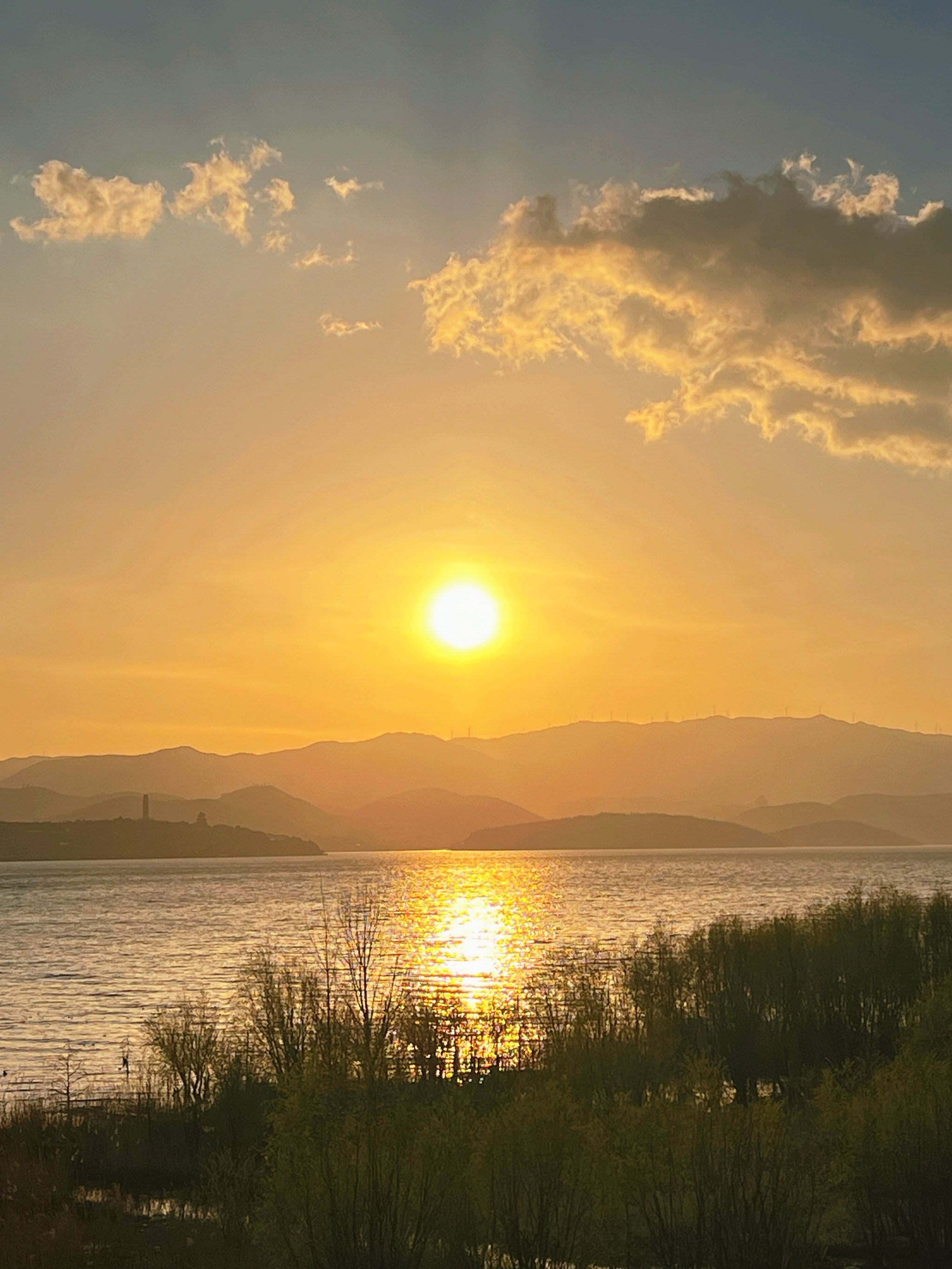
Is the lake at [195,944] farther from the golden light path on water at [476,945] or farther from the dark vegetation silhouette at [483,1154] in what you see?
the dark vegetation silhouette at [483,1154]

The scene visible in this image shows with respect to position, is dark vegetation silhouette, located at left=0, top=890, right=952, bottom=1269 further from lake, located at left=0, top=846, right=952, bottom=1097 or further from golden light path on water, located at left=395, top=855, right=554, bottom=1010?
golden light path on water, located at left=395, top=855, right=554, bottom=1010

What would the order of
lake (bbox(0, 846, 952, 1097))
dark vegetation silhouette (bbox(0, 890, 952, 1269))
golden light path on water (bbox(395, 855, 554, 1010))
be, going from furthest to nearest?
golden light path on water (bbox(395, 855, 554, 1010))
lake (bbox(0, 846, 952, 1097))
dark vegetation silhouette (bbox(0, 890, 952, 1269))

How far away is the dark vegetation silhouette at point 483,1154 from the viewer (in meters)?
21.7

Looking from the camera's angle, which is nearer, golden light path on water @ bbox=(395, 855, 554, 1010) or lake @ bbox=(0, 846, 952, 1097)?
lake @ bbox=(0, 846, 952, 1097)

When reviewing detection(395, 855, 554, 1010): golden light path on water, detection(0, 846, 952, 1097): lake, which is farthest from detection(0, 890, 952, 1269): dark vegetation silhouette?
detection(395, 855, 554, 1010): golden light path on water

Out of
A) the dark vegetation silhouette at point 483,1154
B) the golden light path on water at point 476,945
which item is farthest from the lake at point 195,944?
the dark vegetation silhouette at point 483,1154

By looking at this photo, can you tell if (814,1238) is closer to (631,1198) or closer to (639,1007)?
(631,1198)

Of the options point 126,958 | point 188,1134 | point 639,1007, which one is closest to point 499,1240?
point 188,1134

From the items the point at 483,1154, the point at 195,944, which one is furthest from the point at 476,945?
the point at 483,1154

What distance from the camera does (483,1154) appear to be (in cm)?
2227

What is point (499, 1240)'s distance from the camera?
2339cm

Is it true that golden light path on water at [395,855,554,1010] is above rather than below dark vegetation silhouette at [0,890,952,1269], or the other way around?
below

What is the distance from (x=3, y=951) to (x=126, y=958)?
18675 mm

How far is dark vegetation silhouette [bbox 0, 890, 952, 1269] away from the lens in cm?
2170
